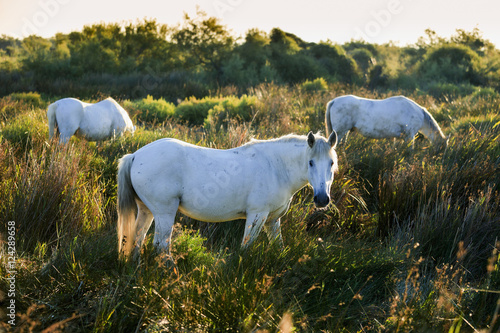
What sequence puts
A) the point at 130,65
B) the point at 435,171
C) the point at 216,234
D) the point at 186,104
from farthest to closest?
the point at 130,65 < the point at 186,104 < the point at 435,171 < the point at 216,234

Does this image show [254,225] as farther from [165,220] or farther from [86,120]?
[86,120]

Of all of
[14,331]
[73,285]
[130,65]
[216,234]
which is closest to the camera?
[14,331]

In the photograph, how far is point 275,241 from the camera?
328 centimetres

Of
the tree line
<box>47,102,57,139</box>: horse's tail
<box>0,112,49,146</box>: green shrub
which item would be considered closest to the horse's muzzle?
<box>0,112,49,146</box>: green shrub

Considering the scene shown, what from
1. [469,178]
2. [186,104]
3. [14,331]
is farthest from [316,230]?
[186,104]

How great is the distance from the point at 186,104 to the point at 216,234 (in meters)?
9.57

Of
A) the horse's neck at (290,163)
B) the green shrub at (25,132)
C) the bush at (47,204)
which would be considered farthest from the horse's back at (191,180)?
the green shrub at (25,132)

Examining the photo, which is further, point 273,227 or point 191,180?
point 273,227

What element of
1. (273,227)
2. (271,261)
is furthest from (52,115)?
(271,261)

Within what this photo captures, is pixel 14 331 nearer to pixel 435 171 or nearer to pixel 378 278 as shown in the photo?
pixel 378 278

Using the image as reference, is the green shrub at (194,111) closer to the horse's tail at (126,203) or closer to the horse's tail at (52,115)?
the horse's tail at (52,115)

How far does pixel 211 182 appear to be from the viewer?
11.1 feet

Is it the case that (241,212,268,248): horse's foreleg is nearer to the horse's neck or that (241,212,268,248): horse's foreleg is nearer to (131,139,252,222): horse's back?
(131,139,252,222): horse's back

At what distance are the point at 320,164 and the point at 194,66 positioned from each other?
1000 inches
